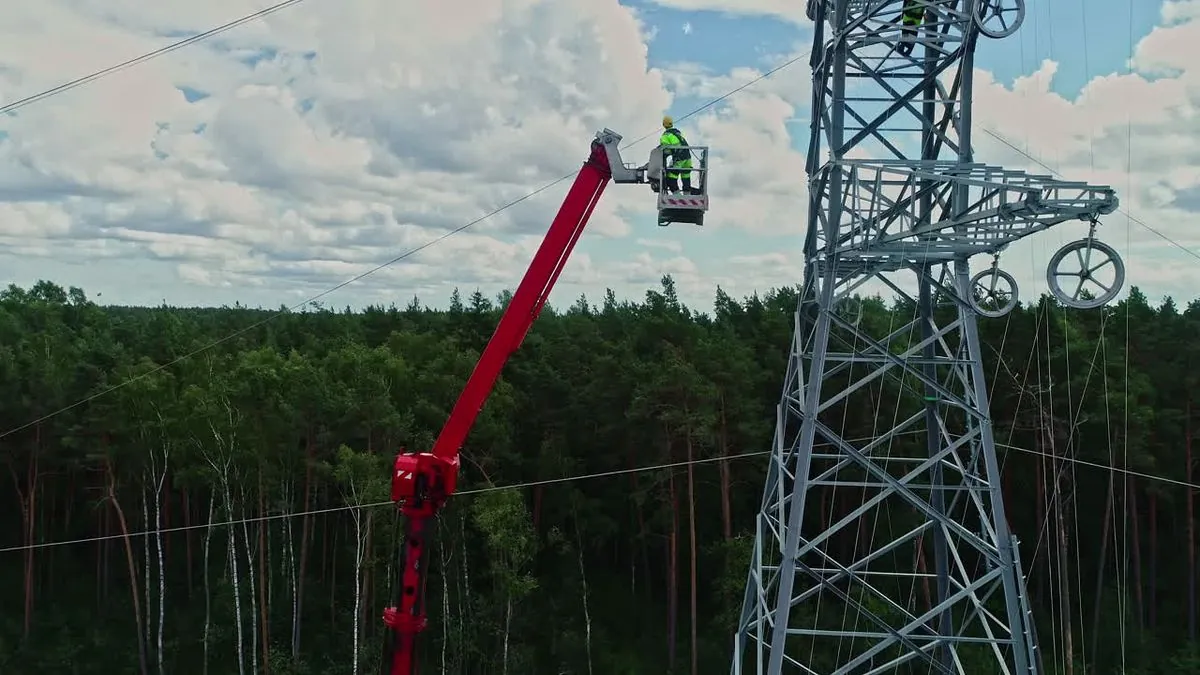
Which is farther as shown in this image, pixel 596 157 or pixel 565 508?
pixel 565 508

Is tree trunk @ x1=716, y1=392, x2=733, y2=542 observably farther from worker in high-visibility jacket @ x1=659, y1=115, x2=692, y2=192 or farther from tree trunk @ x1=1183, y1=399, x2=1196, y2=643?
worker in high-visibility jacket @ x1=659, y1=115, x2=692, y2=192

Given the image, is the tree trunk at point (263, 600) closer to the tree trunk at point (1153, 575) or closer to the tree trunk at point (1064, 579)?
the tree trunk at point (1064, 579)

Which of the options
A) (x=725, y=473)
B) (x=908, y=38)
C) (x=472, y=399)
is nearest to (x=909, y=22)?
(x=908, y=38)

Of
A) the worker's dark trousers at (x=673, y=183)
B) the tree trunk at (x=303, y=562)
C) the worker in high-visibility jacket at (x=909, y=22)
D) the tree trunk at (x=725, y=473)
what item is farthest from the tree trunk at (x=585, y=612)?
the worker in high-visibility jacket at (x=909, y=22)

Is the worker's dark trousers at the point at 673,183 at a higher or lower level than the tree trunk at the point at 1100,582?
higher

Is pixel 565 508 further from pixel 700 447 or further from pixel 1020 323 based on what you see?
pixel 1020 323

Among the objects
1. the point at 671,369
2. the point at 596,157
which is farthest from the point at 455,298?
the point at 596,157

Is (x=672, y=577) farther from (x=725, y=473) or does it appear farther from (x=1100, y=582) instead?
(x=1100, y=582)

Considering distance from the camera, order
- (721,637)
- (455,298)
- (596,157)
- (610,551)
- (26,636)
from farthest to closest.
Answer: (455,298) < (610,551) < (26,636) < (721,637) < (596,157)
